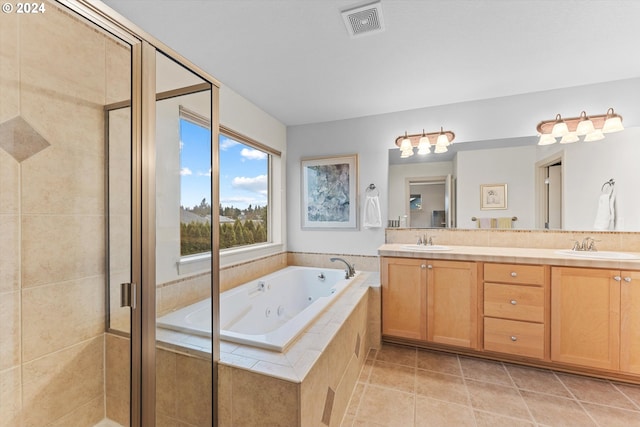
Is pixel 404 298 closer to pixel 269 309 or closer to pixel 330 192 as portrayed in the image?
pixel 269 309

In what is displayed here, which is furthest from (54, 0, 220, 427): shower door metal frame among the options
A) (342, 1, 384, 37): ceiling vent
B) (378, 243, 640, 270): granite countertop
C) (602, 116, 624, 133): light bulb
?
(602, 116, 624, 133): light bulb

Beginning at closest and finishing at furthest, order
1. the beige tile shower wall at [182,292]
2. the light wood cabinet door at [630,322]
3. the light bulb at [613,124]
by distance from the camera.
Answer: the beige tile shower wall at [182,292]
the light wood cabinet door at [630,322]
the light bulb at [613,124]

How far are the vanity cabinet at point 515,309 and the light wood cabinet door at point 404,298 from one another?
481 mm

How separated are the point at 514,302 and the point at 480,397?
77cm

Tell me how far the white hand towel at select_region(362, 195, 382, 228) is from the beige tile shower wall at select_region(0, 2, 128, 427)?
230cm

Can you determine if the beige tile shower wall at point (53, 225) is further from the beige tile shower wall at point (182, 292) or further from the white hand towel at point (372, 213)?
the white hand towel at point (372, 213)

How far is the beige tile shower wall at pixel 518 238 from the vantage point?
2315mm

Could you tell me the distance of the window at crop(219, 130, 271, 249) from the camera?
8.46 feet

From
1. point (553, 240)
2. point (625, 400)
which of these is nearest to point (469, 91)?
point (553, 240)

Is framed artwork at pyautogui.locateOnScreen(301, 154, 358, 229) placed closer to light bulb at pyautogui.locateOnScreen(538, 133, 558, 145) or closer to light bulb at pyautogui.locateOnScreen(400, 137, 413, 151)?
light bulb at pyautogui.locateOnScreen(400, 137, 413, 151)

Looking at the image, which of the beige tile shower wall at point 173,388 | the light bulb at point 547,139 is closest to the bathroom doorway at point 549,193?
the light bulb at point 547,139


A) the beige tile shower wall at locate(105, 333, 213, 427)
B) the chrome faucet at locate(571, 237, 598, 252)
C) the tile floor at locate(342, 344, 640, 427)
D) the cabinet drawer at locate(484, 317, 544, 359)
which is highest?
the chrome faucet at locate(571, 237, 598, 252)

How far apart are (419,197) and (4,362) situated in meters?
3.08

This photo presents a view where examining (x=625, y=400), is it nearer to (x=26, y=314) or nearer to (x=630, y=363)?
(x=630, y=363)
